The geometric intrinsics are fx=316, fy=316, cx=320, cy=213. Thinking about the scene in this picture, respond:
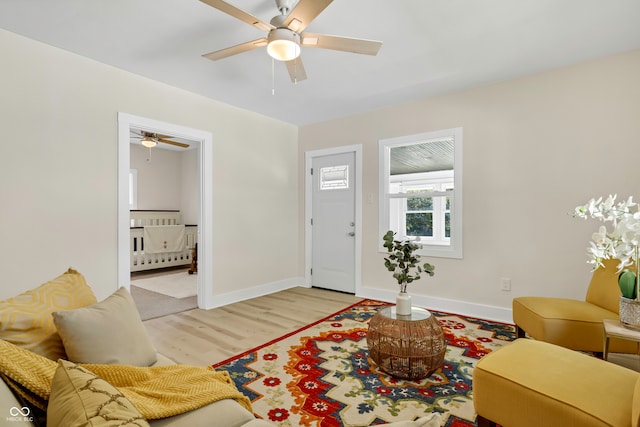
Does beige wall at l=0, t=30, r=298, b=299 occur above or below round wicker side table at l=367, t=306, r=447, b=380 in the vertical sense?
above

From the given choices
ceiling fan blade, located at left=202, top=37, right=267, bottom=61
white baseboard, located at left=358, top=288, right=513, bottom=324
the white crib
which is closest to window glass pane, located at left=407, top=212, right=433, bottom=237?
white baseboard, located at left=358, top=288, right=513, bottom=324

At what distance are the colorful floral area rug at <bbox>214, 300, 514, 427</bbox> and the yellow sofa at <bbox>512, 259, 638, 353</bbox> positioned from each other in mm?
501

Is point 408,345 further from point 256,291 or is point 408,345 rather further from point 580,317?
point 256,291

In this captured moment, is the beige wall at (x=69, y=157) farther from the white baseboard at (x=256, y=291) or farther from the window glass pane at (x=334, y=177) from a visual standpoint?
the window glass pane at (x=334, y=177)

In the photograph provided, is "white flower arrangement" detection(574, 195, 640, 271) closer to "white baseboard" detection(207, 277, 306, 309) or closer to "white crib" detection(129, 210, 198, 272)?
"white baseboard" detection(207, 277, 306, 309)

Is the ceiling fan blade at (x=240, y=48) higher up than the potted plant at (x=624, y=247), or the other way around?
the ceiling fan blade at (x=240, y=48)

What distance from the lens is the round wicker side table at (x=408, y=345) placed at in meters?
2.10

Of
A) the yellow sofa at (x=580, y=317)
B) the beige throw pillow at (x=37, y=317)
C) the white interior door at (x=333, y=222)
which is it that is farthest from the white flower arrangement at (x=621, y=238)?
the white interior door at (x=333, y=222)

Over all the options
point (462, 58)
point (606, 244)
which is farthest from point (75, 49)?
point (606, 244)

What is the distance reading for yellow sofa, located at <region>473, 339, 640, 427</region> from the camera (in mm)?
1163

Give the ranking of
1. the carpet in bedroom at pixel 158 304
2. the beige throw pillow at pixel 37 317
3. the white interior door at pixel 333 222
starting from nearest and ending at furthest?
the beige throw pillow at pixel 37 317 < the carpet in bedroom at pixel 158 304 < the white interior door at pixel 333 222

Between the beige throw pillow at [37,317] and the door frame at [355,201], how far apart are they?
3439 mm

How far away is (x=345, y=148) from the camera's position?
4602 mm

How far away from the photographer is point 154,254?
6312 millimetres
